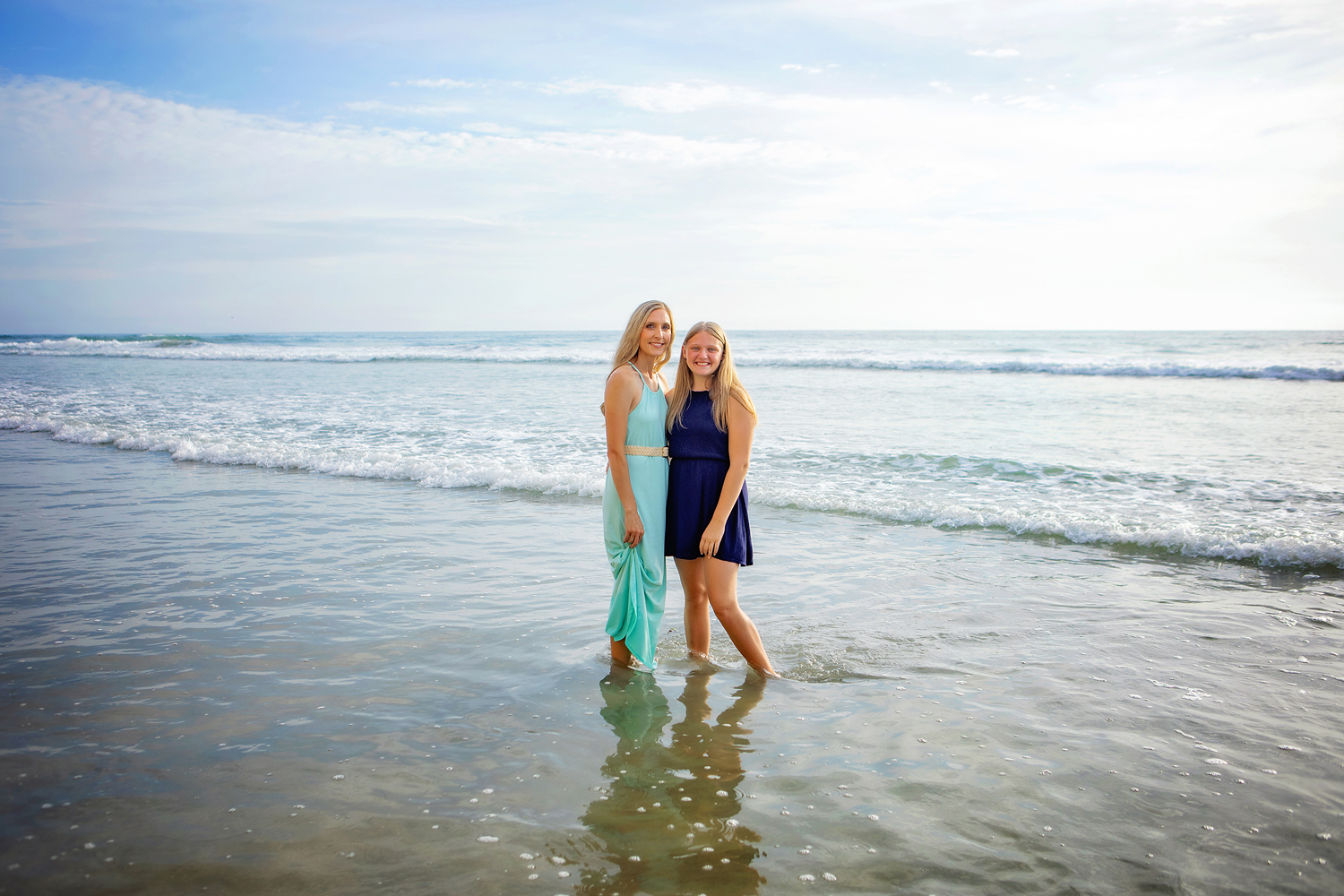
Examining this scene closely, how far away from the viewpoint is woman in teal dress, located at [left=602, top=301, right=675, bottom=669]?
4078 mm

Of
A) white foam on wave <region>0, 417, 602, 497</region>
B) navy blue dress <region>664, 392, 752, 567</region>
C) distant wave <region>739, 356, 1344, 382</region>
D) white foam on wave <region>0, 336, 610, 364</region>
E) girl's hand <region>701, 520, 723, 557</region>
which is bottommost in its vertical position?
white foam on wave <region>0, 417, 602, 497</region>

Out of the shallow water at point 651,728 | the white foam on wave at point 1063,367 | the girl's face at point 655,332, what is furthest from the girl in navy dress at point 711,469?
the white foam on wave at point 1063,367

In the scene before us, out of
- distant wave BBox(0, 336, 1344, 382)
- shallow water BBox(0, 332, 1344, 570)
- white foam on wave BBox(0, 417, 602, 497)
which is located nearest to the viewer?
shallow water BBox(0, 332, 1344, 570)

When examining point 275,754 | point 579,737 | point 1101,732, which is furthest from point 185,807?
point 1101,732

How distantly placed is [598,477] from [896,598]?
15.6 feet

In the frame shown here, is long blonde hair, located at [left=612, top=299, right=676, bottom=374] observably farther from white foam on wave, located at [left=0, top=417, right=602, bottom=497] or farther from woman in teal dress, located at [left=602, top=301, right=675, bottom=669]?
white foam on wave, located at [left=0, top=417, right=602, bottom=497]

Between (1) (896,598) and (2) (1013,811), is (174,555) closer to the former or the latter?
(1) (896,598)

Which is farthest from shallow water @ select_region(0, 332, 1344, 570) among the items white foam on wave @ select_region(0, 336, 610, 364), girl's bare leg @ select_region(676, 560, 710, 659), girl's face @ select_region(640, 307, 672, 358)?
white foam on wave @ select_region(0, 336, 610, 364)

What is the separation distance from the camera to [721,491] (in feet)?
13.6

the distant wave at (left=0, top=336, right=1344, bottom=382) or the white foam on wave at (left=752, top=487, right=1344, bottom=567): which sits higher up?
the distant wave at (left=0, top=336, right=1344, bottom=382)

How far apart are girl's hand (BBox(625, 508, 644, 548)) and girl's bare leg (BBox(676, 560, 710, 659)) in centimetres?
35

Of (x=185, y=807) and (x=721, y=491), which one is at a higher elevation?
(x=721, y=491)

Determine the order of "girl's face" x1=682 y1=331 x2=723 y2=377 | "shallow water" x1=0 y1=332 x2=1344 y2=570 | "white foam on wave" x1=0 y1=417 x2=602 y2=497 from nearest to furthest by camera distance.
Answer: "girl's face" x1=682 y1=331 x2=723 y2=377, "shallow water" x1=0 y1=332 x2=1344 y2=570, "white foam on wave" x1=0 y1=417 x2=602 y2=497

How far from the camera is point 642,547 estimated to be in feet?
14.0
